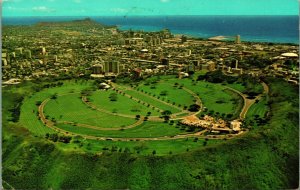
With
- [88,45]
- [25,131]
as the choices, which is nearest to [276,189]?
[25,131]

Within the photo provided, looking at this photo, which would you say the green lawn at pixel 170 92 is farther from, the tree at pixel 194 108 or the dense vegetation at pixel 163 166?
the dense vegetation at pixel 163 166

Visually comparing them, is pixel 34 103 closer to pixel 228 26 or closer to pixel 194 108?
pixel 194 108

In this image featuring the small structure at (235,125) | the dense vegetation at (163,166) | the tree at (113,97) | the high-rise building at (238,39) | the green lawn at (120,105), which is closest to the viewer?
the dense vegetation at (163,166)

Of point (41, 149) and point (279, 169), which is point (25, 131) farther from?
point (279, 169)

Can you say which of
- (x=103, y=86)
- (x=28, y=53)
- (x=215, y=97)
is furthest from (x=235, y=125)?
(x=28, y=53)

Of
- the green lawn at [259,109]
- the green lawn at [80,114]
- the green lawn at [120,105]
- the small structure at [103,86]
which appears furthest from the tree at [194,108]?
the small structure at [103,86]

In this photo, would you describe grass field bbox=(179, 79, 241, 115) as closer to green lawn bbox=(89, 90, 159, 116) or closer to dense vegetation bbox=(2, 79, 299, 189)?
dense vegetation bbox=(2, 79, 299, 189)
